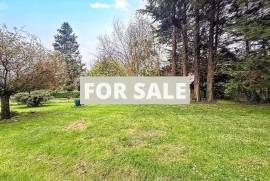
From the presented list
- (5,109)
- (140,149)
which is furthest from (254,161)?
(5,109)

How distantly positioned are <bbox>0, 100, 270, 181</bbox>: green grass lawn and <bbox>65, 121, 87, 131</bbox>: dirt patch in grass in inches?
1.5

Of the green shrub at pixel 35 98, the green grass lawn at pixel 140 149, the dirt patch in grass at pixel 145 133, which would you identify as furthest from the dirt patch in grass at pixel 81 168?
the green shrub at pixel 35 98

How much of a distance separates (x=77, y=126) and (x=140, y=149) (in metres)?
3.66

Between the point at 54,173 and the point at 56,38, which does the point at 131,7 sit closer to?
the point at 54,173

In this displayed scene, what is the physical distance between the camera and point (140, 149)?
25.6 feet

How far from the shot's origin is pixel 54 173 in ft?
24.1

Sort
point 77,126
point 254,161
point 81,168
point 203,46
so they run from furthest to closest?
point 203,46 < point 77,126 < point 81,168 < point 254,161

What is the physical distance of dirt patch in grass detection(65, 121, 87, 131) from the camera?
34.4 feet

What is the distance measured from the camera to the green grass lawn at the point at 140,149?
6.64 metres

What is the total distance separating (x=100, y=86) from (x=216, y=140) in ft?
26.9

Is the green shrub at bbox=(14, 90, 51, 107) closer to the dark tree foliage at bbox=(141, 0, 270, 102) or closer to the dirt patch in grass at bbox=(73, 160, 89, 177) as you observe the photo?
the dark tree foliage at bbox=(141, 0, 270, 102)

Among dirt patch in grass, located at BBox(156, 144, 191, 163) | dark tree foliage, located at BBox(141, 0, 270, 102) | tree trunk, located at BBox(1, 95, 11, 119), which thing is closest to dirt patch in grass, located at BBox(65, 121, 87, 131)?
dirt patch in grass, located at BBox(156, 144, 191, 163)

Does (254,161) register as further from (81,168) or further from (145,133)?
(81,168)

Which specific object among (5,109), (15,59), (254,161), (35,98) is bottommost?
(254,161)
